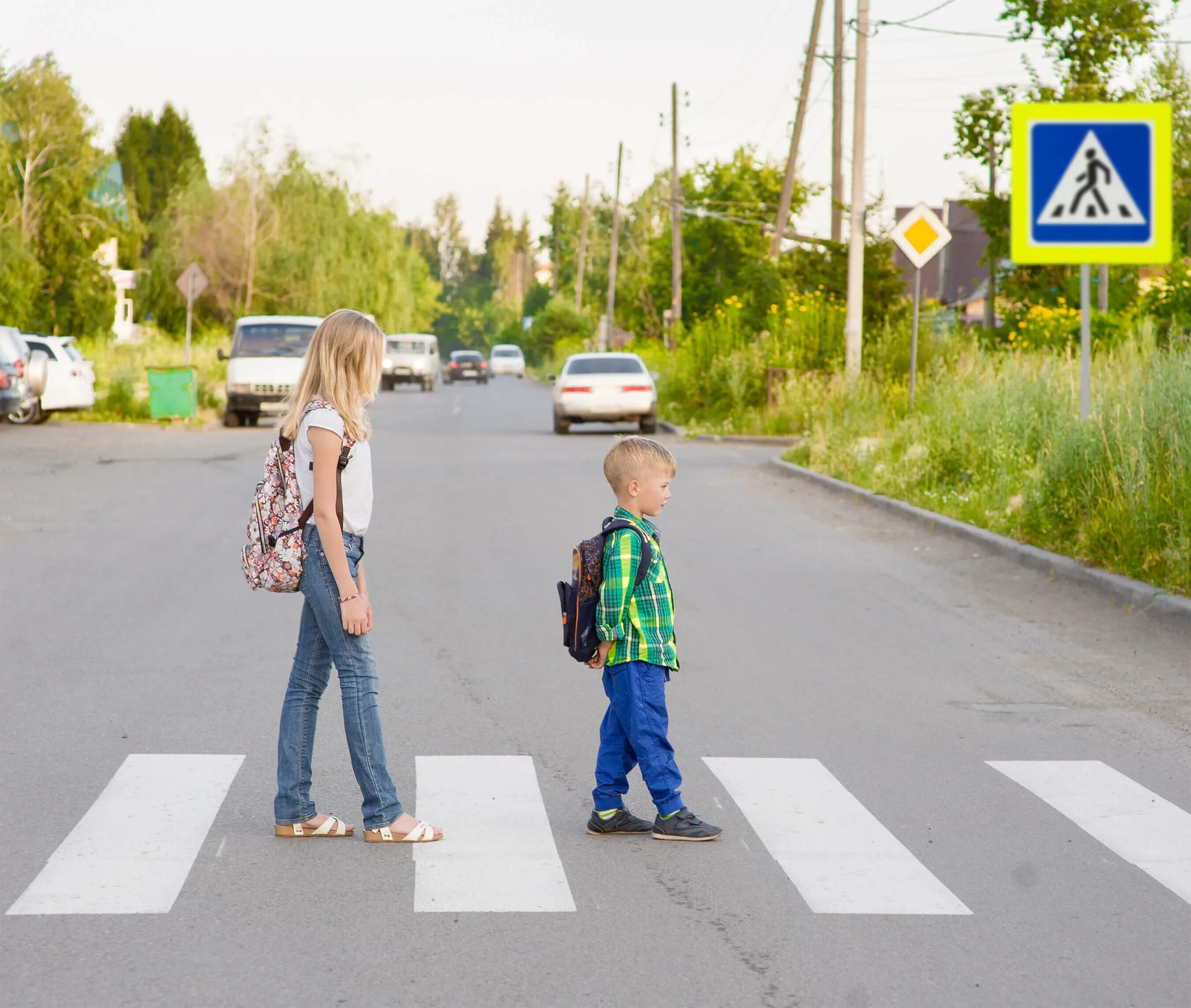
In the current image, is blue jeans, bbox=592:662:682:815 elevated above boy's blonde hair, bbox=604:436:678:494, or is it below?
below

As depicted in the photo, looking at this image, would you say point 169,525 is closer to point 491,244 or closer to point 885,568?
point 885,568

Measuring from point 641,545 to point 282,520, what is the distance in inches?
43.6

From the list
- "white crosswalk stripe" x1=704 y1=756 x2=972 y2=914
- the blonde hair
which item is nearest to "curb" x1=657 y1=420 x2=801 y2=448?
"white crosswalk stripe" x1=704 y1=756 x2=972 y2=914

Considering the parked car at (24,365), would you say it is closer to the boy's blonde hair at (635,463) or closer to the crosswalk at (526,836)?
the crosswalk at (526,836)

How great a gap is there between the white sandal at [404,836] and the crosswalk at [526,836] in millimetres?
49

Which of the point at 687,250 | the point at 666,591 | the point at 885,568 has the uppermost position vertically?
the point at 687,250

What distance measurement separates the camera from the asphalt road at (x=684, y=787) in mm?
4176

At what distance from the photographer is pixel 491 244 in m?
189

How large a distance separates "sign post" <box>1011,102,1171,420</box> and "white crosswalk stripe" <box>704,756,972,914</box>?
6.76 metres

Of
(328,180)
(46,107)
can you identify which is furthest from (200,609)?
(328,180)

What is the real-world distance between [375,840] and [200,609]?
5.09 m

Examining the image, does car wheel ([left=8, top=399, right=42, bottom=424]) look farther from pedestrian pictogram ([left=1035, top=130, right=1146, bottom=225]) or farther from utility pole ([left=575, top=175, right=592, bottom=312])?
utility pole ([left=575, top=175, right=592, bottom=312])

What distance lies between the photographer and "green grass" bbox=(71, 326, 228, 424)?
32625 millimetres

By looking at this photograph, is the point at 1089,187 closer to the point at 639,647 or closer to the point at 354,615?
the point at 639,647
